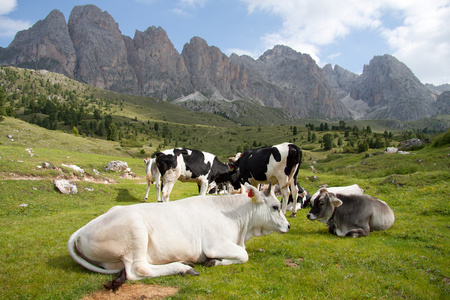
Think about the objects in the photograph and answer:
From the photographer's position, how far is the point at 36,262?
22.8 ft

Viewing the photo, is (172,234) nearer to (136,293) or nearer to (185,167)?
(136,293)

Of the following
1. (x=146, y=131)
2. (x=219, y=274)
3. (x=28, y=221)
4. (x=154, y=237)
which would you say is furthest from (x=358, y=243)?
(x=146, y=131)

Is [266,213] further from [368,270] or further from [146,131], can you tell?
[146,131]

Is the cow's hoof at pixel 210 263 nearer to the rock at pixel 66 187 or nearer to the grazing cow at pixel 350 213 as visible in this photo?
the grazing cow at pixel 350 213

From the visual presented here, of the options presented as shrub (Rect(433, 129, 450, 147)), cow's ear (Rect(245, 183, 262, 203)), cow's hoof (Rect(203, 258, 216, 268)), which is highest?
shrub (Rect(433, 129, 450, 147))

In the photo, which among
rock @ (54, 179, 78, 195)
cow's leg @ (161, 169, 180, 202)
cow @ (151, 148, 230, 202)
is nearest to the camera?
cow's leg @ (161, 169, 180, 202)

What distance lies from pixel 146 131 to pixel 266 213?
159 meters

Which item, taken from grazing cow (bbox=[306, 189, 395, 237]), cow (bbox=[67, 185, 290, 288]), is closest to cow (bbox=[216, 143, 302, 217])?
grazing cow (bbox=[306, 189, 395, 237])

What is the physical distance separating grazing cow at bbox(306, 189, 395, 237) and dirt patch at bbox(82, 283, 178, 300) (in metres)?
6.98

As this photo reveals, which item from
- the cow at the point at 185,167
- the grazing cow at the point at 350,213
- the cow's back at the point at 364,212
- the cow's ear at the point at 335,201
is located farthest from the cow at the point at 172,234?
the cow at the point at 185,167

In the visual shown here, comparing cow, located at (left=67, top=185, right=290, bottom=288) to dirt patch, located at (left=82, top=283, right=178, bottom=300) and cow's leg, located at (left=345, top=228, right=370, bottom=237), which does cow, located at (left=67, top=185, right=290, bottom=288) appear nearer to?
dirt patch, located at (left=82, top=283, right=178, bottom=300)

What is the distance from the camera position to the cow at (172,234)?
627 cm

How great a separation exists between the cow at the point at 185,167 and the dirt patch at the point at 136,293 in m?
9.37

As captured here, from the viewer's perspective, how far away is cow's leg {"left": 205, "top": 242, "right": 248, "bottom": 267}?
701cm
